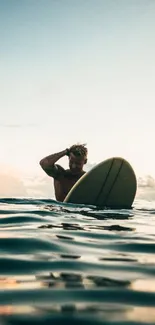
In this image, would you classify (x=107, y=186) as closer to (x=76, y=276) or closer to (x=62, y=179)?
(x=62, y=179)

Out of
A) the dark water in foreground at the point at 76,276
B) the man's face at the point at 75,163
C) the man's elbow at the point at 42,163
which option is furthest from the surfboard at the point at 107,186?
the dark water in foreground at the point at 76,276

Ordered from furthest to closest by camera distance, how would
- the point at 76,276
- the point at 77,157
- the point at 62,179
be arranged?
the point at 62,179 → the point at 77,157 → the point at 76,276

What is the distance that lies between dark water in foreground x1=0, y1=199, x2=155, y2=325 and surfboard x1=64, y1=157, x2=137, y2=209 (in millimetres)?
3898

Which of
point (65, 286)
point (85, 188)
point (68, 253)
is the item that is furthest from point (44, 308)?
point (85, 188)

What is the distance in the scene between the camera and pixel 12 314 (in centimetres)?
161

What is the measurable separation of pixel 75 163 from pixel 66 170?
31 centimetres

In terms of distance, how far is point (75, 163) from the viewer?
29.2 feet

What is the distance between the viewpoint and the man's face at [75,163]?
8845 mm

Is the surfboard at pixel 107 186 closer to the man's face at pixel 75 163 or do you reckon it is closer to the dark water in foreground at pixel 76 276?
the man's face at pixel 75 163

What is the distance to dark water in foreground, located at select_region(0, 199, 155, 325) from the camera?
164 cm

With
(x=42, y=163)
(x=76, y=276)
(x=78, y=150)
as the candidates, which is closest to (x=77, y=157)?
(x=78, y=150)

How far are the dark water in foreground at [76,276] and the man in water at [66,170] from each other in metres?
4.56

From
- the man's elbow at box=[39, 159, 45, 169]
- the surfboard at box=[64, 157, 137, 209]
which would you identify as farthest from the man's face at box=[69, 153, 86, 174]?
the man's elbow at box=[39, 159, 45, 169]

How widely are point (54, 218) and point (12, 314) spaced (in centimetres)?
380
